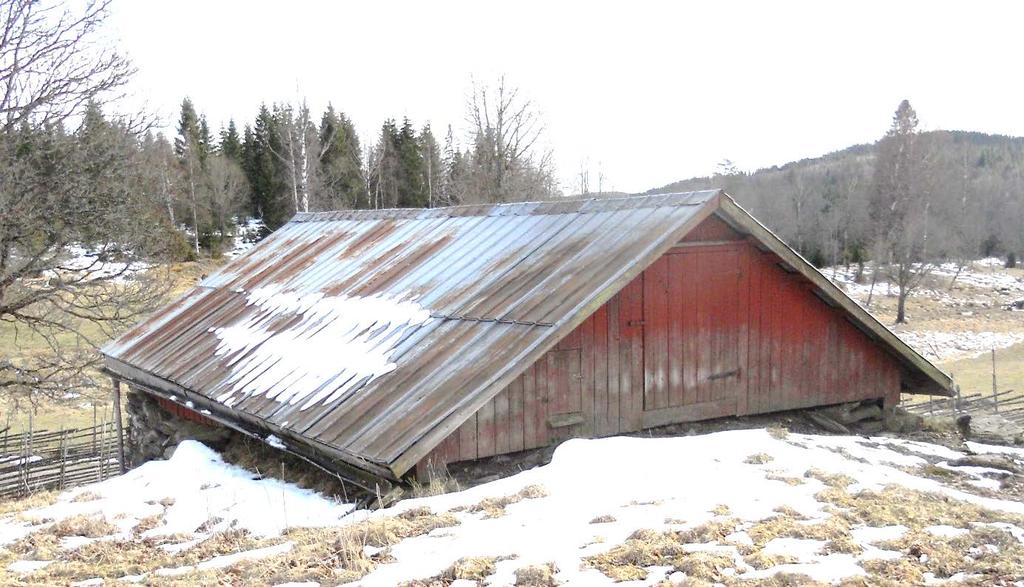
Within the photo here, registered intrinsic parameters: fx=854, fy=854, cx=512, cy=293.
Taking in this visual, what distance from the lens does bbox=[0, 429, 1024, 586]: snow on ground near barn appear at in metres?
5.38

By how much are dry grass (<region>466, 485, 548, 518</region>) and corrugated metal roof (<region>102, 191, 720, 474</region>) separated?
3.05 ft

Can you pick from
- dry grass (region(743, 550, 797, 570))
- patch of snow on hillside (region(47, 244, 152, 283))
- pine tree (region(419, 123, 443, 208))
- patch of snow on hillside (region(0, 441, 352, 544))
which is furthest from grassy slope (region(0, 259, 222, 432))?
pine tree (region(419, 123, 443, 208))

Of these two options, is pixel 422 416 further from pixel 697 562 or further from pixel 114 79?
pixel 114 79

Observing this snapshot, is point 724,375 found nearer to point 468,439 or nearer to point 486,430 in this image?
point 486,430

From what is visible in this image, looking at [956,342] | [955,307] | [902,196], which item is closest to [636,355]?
[956,342]

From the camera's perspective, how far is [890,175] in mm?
47562

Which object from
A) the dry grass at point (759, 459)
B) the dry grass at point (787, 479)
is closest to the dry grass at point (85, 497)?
the dry grass at point (759, 459)

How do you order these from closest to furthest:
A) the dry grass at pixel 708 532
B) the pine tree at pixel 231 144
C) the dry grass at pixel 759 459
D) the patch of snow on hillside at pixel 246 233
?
the dry grass at pixel 708 532 < the dry grass at pixel 759 459 < the patch of snow on hillside at pixel 246 233 < the pine tree at pixel 231 144

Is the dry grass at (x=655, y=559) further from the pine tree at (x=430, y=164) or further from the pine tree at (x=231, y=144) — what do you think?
the pine tree at (x=231, y=144)

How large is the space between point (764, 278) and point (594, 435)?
3.17 meters

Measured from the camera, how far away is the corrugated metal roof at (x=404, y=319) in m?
8.63

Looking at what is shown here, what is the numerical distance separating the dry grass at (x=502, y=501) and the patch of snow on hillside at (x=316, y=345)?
2842 mm

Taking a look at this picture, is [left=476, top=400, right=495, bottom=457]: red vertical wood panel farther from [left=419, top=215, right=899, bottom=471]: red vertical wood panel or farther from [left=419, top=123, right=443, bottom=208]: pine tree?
[left=419, top=123, right=443, bottom=208]: pine tree

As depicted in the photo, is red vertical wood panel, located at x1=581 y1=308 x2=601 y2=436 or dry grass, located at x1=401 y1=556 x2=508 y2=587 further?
red vertical wood panel, located at x1=581 y1=308 x2=601 y2=436
